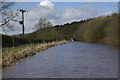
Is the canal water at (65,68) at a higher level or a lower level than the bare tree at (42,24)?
lower

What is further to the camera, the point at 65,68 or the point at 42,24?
the point at 42,24

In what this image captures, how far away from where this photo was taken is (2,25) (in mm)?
19734

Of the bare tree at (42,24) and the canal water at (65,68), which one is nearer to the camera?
the canal water at (65,68)

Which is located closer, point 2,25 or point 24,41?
point 2,25

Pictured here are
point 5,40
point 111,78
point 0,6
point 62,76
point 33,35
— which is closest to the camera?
point 111,78

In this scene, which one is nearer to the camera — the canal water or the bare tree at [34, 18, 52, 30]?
the canal water

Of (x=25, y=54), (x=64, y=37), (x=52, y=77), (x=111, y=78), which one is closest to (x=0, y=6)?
(x=25, y=54)

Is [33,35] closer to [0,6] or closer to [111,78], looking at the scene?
[0,6]

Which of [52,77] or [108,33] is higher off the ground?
[108,33]

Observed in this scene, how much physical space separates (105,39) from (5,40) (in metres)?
21.2

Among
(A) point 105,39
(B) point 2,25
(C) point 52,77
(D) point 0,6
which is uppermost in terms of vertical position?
(D) point 0,6

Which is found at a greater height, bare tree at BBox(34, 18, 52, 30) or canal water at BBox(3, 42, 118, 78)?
bare tree at BBox(34, 18, 52, 30)

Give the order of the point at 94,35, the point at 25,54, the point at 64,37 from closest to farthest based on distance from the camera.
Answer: the point at 94,35, the point at 25,54, the point at 64,37

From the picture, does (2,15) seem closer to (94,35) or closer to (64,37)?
(94,35)
